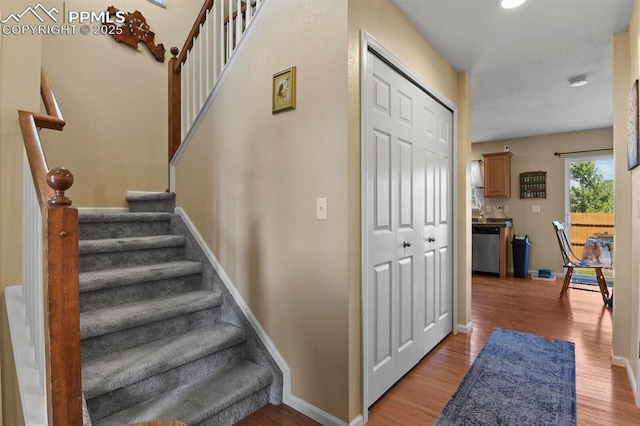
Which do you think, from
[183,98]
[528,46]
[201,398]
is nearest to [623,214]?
[528,46]

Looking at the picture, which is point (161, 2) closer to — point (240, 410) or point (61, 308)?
point (61, 308)

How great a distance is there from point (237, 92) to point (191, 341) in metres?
1.65

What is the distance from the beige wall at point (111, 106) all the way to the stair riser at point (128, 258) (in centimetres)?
110

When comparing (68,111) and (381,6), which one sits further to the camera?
(68,111)

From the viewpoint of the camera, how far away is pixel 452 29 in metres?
2.42

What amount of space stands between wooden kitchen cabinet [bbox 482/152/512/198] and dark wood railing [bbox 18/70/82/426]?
21.9 feet

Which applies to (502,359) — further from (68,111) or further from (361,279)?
(68,111)

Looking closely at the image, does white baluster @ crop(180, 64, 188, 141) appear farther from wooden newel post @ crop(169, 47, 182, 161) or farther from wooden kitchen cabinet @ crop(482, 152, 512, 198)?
wooden kitchen cabinet @ crop(482, 152, 512, 198)

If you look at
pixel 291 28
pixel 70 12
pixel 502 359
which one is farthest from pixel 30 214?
pixel 502 359

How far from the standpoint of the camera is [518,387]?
2180 mm

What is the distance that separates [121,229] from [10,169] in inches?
38.3

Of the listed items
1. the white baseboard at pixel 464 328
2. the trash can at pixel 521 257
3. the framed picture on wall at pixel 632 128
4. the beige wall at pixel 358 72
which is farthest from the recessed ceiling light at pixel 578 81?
the trash can at pixel 521 257

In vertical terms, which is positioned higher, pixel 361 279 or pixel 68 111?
pixel 68 111

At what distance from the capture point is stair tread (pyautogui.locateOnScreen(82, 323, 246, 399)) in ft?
5.04
